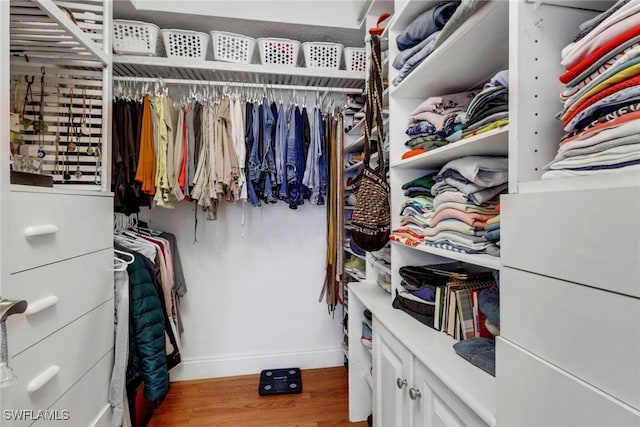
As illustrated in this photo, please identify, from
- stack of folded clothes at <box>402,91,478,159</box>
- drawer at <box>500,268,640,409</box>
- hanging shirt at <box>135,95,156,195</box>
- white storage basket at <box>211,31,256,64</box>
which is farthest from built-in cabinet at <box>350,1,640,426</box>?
hanging shirt at <box>135,95,156,195</box>

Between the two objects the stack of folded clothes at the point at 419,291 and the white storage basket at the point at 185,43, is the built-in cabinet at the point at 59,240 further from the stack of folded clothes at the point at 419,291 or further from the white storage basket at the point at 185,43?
the stack of folded clothes at the point at 419,291

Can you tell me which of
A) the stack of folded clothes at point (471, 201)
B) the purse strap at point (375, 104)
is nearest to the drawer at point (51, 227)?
the purse strap at point (375, 104)

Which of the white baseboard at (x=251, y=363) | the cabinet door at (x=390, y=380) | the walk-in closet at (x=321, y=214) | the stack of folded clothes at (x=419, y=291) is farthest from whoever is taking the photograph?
the white baseboard at (x=251, y=363)

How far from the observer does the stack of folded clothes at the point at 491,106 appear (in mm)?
728

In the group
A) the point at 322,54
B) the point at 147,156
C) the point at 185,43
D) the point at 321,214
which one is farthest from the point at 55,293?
the point at 322,54

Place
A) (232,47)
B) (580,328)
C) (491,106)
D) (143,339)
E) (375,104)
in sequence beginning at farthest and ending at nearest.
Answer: (232,47) → (143,339) → (375,104) → (491,106) → (580,328)

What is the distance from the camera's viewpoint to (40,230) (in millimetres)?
794

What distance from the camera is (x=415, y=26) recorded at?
3.41 ft

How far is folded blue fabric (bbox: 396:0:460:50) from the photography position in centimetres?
91

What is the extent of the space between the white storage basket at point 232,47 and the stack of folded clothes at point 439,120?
1101mm

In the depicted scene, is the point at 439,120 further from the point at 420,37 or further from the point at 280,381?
the point at 280,381

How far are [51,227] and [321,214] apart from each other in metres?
1.55

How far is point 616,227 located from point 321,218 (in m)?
1.84

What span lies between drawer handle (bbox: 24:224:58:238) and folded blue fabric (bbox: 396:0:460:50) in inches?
52.8
